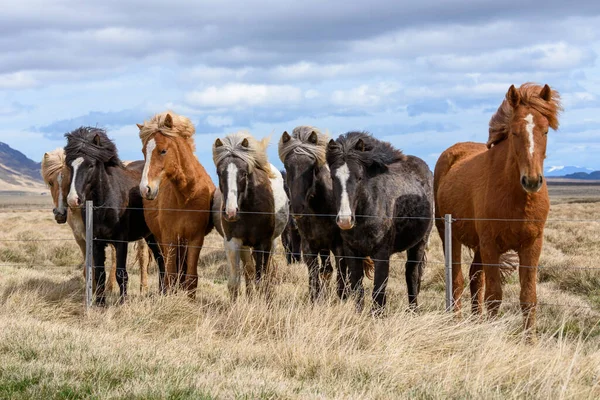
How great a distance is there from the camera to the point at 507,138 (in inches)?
287

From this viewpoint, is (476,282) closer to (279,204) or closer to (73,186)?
(279,204)

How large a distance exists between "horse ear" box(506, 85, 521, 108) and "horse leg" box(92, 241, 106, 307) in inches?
207

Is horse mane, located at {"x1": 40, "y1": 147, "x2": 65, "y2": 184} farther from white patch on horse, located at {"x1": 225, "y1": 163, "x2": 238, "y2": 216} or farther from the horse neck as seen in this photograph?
white patch on horse, located at {"x1": 225, "y1": 163, "x2": 238, "y2": 216}

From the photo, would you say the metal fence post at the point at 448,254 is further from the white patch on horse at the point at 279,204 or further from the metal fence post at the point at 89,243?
the metal fence post at the point at 89,243

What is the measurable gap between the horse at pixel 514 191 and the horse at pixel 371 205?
0.72 metres

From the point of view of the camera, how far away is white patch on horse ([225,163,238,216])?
25.8 feet

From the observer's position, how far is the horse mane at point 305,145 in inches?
325

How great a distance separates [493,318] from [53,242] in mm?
12964

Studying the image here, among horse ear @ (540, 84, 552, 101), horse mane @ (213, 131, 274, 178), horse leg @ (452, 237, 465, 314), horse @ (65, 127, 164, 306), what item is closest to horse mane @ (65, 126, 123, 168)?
horse @ (65, 127, 164, 306)

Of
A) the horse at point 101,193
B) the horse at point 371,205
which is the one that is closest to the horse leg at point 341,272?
the horse at point 371,205

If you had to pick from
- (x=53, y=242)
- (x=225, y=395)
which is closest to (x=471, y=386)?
(x=225, y=395)

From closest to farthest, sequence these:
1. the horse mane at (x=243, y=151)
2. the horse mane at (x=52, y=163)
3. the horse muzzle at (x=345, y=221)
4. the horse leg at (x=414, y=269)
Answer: the horse muzzle at (x=345, y=221), the horse mane at (x=243, y=151), the horse leg at (x=414, y=269), the horse mane at (x=52, y=163)

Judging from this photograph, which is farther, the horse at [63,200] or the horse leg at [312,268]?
the horse at [63,200]

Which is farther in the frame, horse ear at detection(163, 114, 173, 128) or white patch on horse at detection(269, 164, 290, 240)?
white patch on horse at detection(269, 164, 290, 240)
